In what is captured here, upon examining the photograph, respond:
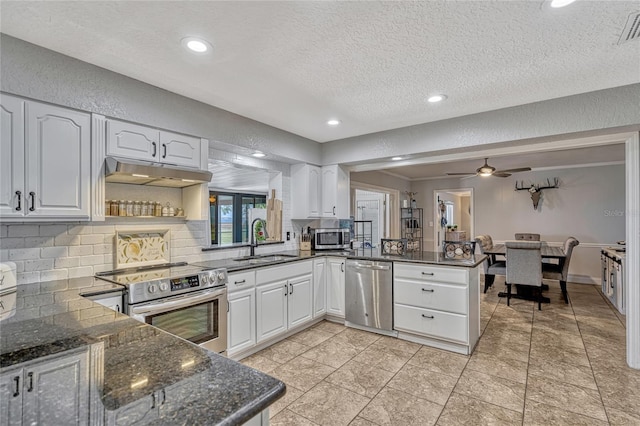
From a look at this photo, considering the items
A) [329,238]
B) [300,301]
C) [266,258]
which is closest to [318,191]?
[329,238]

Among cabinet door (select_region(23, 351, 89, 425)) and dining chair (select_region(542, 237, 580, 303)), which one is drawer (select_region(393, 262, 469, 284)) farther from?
cabinet door (select_region(23, 351, 89, 425))

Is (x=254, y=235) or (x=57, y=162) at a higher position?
(x=57, y=162)

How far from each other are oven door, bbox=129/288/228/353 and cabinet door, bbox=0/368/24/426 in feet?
4.47

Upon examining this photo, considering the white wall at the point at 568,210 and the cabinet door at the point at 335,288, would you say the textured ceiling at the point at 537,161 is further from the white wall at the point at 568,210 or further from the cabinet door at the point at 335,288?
the cabinet door at the point at 335,288

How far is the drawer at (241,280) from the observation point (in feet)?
9.61

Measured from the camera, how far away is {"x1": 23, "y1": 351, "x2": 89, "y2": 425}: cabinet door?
0.68m

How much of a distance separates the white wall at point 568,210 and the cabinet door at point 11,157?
7.86 m

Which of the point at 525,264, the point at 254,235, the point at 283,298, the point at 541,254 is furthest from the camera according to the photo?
the point at 541,254

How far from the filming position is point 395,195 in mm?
7559

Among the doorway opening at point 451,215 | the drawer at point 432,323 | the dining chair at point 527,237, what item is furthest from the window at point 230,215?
the dining chair at point 527,237

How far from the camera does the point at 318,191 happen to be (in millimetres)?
4555

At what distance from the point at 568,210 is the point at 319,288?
5.83 metres

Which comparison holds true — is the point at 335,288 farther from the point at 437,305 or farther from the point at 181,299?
the point at 181,299

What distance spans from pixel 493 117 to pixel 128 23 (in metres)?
3.18
